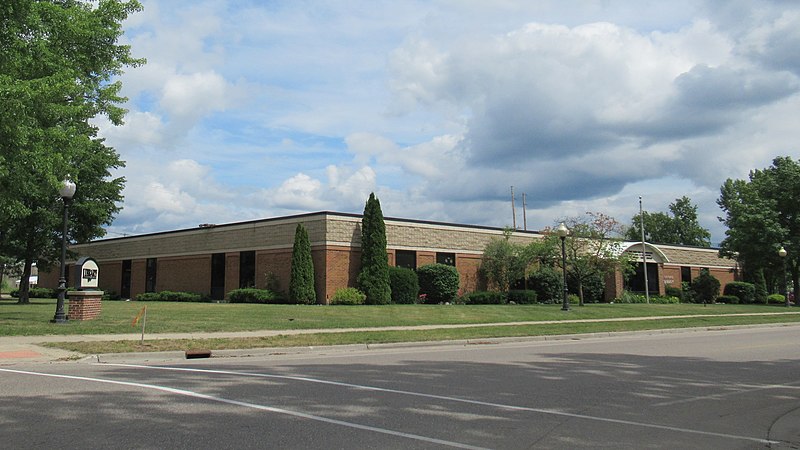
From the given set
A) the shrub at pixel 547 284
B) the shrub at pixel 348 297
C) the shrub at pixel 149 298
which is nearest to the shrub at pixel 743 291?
the shrub at pixel 547 284

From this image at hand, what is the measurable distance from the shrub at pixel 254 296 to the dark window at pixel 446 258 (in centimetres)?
976

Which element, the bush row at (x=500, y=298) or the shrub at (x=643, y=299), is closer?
the bush row at (x=500, y=298)

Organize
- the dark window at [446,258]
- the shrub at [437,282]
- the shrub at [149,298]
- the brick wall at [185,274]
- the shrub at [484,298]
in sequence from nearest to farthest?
1. the shrub at [437,282]
2. the shrub at [484,298]
3. the dark window at [446,258]
4. the shrub at [149,298]
5. the brick wall at [185,274]

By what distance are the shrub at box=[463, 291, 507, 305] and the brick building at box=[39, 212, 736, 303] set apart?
2.75 metres

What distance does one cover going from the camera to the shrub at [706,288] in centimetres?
4753

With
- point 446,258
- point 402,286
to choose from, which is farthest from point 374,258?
point 446,258

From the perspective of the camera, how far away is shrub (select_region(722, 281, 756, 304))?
168 ft

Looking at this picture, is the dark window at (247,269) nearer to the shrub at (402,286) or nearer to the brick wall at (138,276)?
the shrub at (402,286)

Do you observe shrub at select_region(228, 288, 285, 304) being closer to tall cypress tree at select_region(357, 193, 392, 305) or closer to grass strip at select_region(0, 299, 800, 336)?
tall cypress tree at select_region(357, 193, 392, 305)

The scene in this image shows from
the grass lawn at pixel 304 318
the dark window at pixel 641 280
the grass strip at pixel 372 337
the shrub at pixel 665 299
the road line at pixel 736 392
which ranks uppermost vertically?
the dark window at pixel 641 280

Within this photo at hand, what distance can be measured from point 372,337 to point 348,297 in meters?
15.6

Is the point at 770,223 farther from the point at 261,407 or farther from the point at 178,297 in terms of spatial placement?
the point at 261,407

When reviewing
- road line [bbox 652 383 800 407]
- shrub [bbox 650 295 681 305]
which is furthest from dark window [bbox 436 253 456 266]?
road line [bbox 652 383 800 407]

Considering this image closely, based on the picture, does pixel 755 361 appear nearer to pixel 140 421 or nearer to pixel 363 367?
pixel 363 367
